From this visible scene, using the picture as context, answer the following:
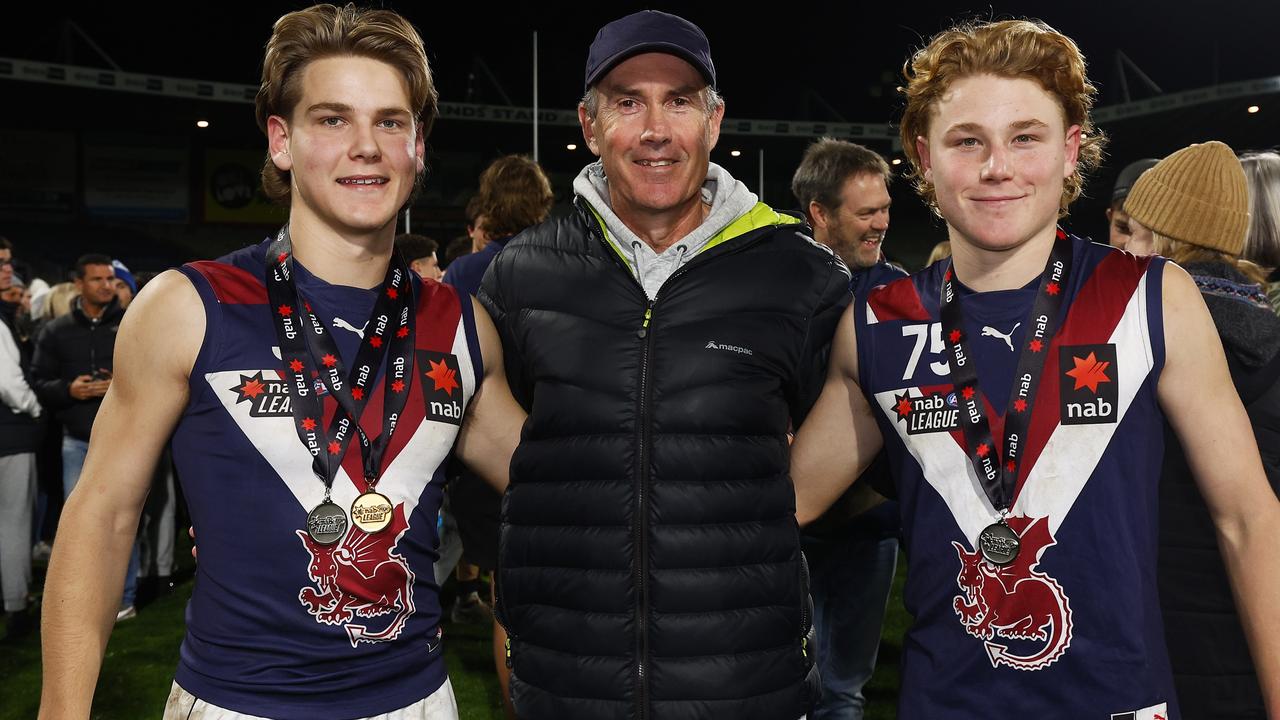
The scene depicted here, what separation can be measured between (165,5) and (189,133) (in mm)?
3014

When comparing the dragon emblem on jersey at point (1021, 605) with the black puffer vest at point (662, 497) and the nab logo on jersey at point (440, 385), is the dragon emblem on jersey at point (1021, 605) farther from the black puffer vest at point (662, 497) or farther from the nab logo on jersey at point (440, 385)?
the nab logo on jersey at point (440, 385)

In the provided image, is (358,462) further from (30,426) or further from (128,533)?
(30,426)

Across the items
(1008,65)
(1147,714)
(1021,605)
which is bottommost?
(1147,714)

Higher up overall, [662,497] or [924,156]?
[924,156]

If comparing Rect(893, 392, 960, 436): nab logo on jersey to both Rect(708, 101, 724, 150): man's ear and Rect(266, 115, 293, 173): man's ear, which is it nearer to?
Rect(708, 101, 724, 150): man's ear

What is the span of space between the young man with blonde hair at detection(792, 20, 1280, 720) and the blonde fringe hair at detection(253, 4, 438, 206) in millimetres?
958

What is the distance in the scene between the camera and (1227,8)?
21875 millimetres

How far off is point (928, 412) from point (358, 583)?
3.22 feet

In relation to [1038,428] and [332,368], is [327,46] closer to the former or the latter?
[332,368]

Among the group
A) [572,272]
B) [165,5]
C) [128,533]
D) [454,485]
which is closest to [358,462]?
[128,533]

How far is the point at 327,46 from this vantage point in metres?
1.70

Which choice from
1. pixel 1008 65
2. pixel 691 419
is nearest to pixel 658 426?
pixel 691 419

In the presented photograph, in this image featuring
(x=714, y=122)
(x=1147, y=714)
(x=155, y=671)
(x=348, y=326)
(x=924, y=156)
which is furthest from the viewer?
(x=155, y=671)

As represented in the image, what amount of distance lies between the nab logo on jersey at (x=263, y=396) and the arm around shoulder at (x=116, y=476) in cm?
9
